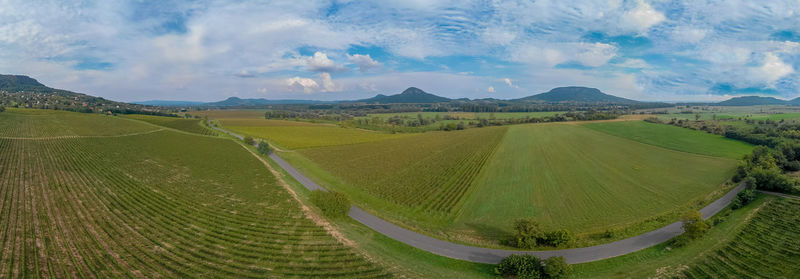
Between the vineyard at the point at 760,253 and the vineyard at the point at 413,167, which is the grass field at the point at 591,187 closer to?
Result: the vineyard at the point at 413,167

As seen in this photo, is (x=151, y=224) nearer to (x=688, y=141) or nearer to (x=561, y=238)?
(x=561, y=238)

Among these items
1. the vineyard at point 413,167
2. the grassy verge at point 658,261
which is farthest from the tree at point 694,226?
the vineyard at point 413,167

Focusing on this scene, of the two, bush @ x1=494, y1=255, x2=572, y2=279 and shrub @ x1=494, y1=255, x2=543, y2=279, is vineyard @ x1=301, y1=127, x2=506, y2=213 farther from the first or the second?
bush @ x1=494, y1=255, x2=572, y2=279

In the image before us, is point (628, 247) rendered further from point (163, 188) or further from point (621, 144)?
point (621, 144)

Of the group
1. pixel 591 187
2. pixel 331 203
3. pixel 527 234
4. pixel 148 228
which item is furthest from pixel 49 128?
pixel 591 187

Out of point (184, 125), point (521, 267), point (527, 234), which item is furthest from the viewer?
point (184, 125)

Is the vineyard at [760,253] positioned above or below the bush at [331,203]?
below
